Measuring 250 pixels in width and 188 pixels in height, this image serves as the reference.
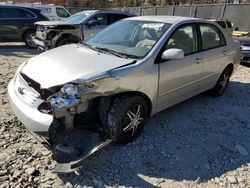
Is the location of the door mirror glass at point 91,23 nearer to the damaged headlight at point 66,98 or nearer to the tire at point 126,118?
the tire at point 126,118

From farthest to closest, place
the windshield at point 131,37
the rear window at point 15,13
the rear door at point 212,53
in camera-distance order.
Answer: the rear window at point 15,13 < the rear door at point 212,53 < the windshield at point 131,37

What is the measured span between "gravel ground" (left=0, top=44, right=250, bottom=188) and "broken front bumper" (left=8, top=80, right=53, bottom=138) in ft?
1.61

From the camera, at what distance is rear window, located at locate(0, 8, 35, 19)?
1141 cm

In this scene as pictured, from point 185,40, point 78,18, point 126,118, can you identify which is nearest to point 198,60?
point 185,40

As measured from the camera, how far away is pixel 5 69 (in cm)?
Answer: 742

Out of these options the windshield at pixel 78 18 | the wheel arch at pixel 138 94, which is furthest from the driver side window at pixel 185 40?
the windshield at pixel 78 18

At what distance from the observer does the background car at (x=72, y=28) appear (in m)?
9.20

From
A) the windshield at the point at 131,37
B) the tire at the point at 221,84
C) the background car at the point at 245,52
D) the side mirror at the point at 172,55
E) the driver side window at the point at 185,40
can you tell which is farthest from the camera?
the background car at the point at 245,52

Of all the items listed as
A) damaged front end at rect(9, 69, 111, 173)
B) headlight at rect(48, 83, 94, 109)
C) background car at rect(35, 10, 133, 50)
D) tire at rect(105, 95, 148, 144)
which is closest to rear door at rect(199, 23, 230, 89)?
tire at rect(105, 95, 148, 144)

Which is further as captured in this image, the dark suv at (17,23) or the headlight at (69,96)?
the dark suv at (17,23)

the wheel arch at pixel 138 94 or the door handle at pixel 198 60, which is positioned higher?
the door handle at pixel 198 60

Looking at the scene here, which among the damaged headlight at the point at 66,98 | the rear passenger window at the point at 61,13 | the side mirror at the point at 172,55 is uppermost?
the side mirror at the point at 172,55

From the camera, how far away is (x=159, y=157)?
3.59 meters

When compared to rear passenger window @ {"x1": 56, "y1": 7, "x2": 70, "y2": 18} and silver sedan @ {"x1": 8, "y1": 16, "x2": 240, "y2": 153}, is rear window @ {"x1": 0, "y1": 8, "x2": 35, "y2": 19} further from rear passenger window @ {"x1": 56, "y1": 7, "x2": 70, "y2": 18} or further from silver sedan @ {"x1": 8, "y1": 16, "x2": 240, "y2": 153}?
silver sedan @ {"x1": 8, "y1": 16, "x2": 240, "y2": 153}
